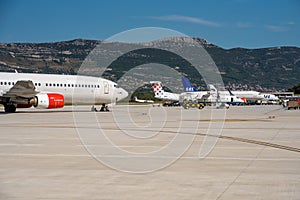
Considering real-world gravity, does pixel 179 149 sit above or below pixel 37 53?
below

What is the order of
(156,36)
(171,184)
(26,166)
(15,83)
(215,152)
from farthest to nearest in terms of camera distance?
(15,83) → (156,36) → (215,152) → (26,166) → (171,184)

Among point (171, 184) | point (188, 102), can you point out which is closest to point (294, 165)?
point (171, 184)

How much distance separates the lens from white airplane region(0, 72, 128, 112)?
36250 millimetres

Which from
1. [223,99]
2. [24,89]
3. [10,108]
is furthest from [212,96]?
[24,89]

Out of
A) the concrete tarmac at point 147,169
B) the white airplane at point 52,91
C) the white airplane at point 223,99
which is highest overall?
the white airplane at point 52,91

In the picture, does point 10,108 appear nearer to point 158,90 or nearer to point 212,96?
point 212,96

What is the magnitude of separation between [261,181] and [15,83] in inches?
1262

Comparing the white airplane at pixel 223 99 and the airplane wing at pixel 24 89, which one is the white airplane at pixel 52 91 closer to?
the airplane wing at pixel 24 89

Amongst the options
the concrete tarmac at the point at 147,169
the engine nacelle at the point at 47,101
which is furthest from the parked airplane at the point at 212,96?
the concrete tarmac at the point at 147,169

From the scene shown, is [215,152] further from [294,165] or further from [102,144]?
[102,144]

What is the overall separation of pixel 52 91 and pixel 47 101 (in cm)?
304

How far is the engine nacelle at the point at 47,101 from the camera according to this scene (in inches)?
1425

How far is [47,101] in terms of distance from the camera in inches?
1441

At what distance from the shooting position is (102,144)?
15250 millimetres
